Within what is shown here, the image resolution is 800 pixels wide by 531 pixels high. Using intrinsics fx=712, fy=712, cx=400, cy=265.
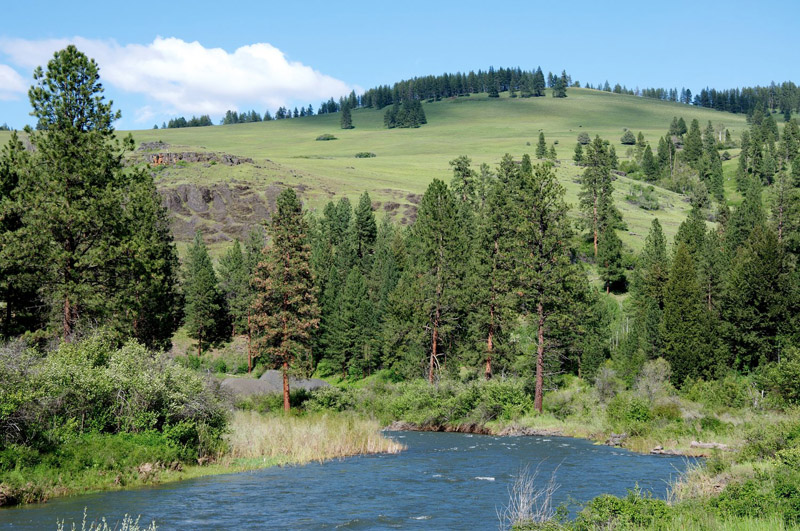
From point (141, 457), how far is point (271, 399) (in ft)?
90.5

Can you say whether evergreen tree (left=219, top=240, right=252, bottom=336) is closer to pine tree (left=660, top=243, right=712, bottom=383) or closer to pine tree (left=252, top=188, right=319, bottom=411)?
pine tree (left=252, top=188, right=319, bottom=411)

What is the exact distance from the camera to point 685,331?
225 ft

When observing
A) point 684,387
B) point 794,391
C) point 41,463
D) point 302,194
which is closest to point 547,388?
point 684,387

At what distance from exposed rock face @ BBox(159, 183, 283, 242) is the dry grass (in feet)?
279

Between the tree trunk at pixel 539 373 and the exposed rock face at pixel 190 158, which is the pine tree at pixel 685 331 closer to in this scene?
the tree trunk at pixel 539 373

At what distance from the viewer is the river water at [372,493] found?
20797 millimetres

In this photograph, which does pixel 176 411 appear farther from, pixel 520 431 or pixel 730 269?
pixel 730 269

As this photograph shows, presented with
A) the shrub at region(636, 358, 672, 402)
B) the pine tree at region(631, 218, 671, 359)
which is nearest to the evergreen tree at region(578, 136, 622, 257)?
the pine tree at region(631, 218, 671, 359)

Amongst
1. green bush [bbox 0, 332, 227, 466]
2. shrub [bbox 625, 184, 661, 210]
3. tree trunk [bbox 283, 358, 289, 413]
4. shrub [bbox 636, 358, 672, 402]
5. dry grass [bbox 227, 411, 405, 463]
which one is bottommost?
shrub [bbox 636, 358, 672, 402]

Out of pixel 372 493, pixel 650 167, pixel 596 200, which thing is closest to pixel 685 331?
pixel 596 200

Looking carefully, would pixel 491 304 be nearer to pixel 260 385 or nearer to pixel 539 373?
pixel 539 373

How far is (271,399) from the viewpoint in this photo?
54.2 metres

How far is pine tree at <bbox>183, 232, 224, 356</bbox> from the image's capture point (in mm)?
92812

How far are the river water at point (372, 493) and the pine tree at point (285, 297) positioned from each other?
17637mm
